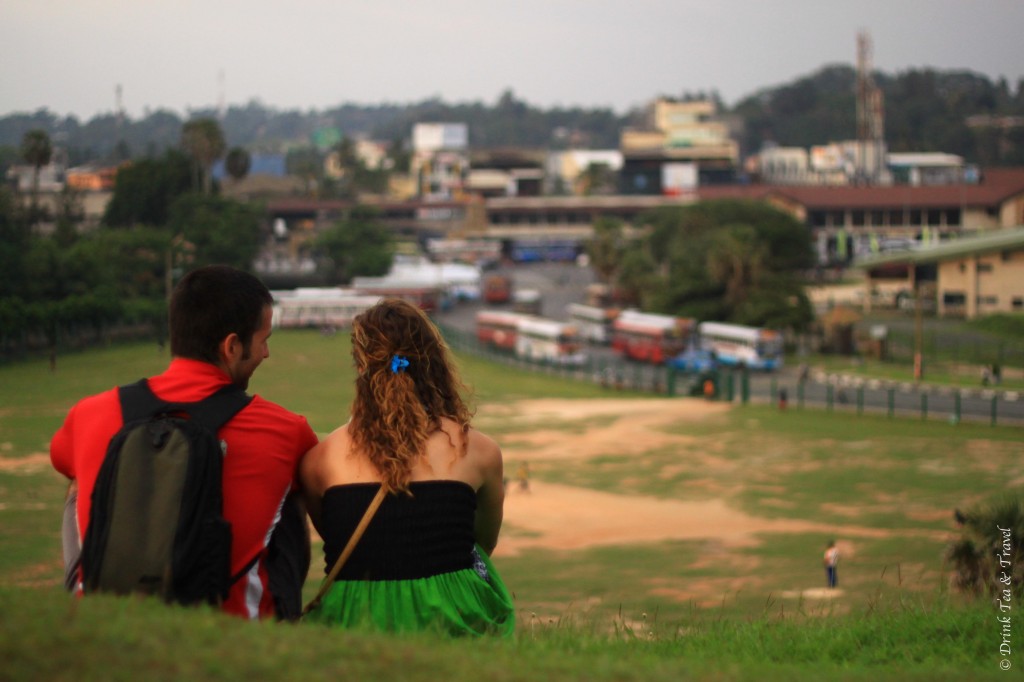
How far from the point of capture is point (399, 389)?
3947 millimetres

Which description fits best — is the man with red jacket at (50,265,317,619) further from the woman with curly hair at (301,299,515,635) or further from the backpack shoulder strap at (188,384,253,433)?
the woman with curly hair at (301,299,515,635)

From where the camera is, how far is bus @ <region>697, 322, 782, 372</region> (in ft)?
136

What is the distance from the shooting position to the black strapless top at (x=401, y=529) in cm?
387

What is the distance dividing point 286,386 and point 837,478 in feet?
47.2

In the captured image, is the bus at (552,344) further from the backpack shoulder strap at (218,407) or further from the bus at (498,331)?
the backpack shoulder strap at (218,407)

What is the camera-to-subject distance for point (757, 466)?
25469mm

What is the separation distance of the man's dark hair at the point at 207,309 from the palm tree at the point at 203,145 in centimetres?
5666

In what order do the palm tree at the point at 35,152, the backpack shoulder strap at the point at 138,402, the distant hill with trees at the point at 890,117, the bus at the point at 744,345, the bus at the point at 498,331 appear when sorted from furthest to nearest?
the distant hill with trees at the point at 890,117, the bus at the point at 498,331, the bus at the point at 744,345, the palm tree at the point at 35,152, the backpack shoulder strap at the point at 138,402

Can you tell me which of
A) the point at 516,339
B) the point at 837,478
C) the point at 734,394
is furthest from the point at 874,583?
the point at 516,339

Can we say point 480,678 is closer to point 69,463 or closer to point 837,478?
point 69,463

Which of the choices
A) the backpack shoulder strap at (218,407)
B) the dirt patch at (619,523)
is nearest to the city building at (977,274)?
the dirt patch at (619,523)

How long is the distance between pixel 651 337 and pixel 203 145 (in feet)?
91.1

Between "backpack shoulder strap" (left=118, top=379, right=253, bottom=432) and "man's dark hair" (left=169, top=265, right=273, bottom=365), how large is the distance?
18cm

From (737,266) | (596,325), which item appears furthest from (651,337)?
(737,266)
